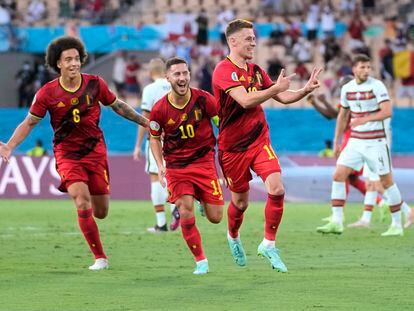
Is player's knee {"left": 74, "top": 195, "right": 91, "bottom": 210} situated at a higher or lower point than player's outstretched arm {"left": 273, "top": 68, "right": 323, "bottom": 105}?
lower

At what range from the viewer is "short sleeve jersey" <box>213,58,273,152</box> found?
445 inches

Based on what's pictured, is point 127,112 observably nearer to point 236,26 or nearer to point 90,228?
point 90,228

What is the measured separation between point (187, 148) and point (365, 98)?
5036 millimetres

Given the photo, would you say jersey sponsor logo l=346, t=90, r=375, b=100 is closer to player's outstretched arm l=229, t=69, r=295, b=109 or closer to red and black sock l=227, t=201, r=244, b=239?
red and black sock l=227, t=201, r=244, b=239

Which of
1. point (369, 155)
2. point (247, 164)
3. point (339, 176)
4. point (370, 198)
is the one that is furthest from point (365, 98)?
point (247, 164)

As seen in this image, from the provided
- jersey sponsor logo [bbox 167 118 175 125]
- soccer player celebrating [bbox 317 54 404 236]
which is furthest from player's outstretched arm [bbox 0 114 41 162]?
soccer player celebrating [bbox 317 54 404 236]

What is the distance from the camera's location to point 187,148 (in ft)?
37.4

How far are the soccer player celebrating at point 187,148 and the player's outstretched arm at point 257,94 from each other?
46 centimetres

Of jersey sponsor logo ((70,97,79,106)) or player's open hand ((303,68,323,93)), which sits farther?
jersey sponsor logo ((70,97,79,106))

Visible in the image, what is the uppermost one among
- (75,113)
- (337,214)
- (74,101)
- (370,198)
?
(74,101)

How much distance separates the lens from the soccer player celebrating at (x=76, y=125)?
11.6 meters

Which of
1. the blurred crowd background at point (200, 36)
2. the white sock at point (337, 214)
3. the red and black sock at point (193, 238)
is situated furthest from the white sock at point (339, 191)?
the blurred crowd background at point (200, 36)

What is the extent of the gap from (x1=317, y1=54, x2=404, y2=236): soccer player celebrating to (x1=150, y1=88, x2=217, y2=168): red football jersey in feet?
15.4

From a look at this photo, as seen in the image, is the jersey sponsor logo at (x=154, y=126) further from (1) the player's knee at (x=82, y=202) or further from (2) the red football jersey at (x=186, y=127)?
(1) the player's knee at (x=82, y=202)
